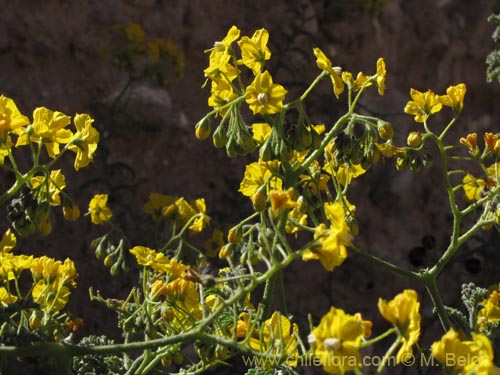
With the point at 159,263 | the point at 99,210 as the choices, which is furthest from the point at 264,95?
the point at 99,210

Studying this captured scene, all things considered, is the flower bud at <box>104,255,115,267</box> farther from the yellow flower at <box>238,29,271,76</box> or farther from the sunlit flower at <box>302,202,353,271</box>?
the sunlit flower at <box>302,202,353,271</box>

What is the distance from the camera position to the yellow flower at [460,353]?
4.91 ft

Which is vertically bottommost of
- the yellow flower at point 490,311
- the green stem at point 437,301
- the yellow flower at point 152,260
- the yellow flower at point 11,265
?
the yellow flower at point 490,311

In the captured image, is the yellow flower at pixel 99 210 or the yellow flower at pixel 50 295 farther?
the yellow flower at pixel 99 210

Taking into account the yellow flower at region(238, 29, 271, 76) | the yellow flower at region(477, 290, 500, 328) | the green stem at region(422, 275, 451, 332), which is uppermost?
the yellow flower at region(238, 29, 271, 76)

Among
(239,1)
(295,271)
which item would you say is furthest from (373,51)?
(295,271)

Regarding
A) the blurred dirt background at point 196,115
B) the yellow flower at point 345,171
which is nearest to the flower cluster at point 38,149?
the yellow flower at point 345,171

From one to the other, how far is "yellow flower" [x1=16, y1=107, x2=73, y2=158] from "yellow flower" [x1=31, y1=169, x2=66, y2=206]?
0.09m

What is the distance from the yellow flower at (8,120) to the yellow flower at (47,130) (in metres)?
0.04

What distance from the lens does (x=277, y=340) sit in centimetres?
180

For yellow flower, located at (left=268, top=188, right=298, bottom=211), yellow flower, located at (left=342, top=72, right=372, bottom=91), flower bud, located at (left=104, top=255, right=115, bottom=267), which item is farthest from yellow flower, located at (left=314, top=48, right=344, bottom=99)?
flower bud, located at (left=104, top=255, right=115, bottom=267)

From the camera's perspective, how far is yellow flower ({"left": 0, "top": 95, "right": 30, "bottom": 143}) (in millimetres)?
1933

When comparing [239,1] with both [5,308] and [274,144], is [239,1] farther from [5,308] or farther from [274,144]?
[5,308]

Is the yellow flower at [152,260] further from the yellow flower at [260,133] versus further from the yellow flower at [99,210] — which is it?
the yellow flower at [99,210]
